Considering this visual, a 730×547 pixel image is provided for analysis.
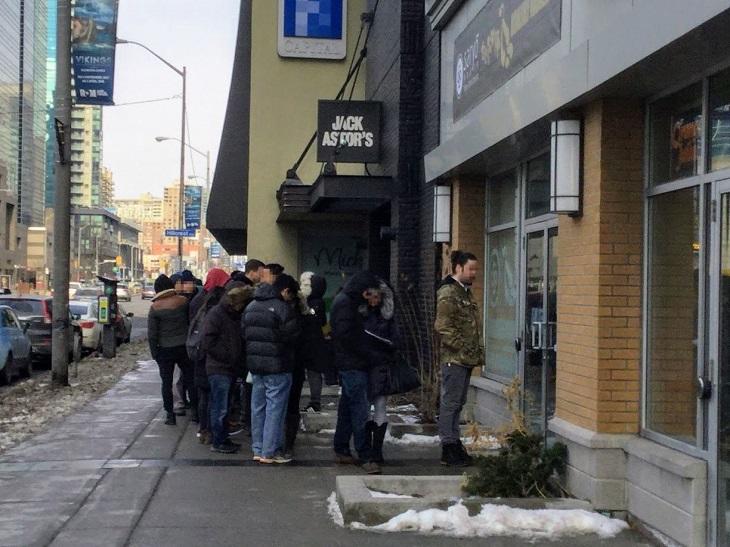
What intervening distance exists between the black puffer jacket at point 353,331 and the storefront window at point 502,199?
2.37 meters

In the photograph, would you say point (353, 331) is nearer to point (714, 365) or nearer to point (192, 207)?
point (714, 365)

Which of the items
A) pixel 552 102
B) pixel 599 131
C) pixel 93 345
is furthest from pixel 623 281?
pixel 93 345

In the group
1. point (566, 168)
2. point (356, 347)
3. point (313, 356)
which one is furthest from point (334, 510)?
point (566, 168)

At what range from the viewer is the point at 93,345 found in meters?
23.9

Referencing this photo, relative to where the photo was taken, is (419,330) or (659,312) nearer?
(659,312)

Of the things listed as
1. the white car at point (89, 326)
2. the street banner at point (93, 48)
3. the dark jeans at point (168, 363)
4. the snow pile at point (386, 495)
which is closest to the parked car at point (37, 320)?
the white car at point (89, 326)

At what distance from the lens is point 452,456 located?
836 centimetres

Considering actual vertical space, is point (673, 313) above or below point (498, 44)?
below

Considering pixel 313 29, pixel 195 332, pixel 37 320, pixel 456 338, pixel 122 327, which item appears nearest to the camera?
pixel 456 338

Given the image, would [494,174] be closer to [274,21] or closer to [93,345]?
[274,21]

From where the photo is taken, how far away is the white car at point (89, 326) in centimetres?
2372

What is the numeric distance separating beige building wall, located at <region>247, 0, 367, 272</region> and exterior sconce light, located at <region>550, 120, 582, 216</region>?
12.8m

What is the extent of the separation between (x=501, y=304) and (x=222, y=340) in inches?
124

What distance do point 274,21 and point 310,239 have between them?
4639 mm
